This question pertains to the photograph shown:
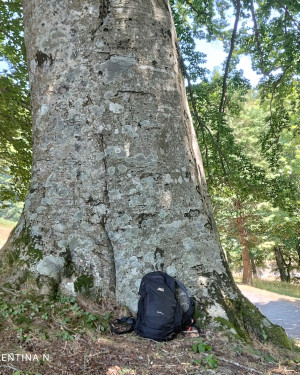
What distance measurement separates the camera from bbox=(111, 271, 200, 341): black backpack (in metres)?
2.64

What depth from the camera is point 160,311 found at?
2658 mm

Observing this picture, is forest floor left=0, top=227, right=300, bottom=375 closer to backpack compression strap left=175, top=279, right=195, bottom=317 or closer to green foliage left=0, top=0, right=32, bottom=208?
backpack compression strap left=175, top=279, right=195, bottom=317

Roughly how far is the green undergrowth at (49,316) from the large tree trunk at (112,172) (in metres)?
0.15

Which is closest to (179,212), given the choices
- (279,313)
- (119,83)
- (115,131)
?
(115,131)

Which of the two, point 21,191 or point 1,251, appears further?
point 21,191

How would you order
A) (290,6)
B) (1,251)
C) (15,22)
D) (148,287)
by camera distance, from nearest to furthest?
(148,287)
(1,251)
(290,6)
(15,22)

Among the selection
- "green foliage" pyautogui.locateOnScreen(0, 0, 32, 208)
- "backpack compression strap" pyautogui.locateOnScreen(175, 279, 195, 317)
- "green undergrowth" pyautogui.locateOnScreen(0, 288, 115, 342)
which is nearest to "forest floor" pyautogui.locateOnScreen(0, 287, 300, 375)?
"green undergrowth" pyautogui.locateOnScreen(0, 288, 115, 342)

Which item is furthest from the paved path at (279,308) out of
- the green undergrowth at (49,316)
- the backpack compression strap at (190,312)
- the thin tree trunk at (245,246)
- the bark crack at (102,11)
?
the bark crack at (102,11)

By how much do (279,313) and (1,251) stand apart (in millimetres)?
10785

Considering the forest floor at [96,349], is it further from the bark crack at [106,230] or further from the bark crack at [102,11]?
the bark crack at [102,11]

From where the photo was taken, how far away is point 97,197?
304cm

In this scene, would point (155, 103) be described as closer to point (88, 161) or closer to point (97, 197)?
point (88, 161)

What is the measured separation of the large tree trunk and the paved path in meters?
6.98

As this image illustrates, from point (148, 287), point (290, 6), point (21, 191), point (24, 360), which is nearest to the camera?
point (24, 360)
